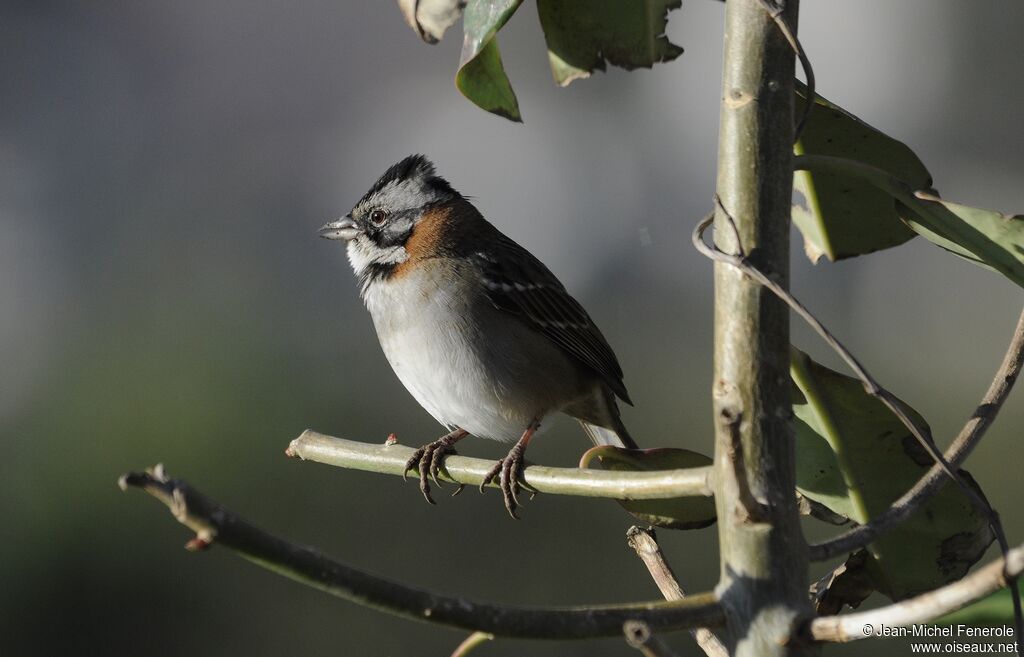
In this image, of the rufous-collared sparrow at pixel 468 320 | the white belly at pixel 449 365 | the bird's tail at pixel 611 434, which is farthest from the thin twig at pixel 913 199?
the bird's tail at pixel 611 434

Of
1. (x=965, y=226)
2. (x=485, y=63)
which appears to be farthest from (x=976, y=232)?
(x=485, y=63)

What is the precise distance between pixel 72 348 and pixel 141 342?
776mm

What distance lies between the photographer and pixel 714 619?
0.96 m

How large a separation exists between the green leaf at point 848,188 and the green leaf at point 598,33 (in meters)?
0.28

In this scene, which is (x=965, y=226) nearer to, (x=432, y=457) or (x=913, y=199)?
(x=913, y=199)

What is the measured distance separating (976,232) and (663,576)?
0.52m

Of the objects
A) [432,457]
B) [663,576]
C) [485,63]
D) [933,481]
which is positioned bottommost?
[432,457]

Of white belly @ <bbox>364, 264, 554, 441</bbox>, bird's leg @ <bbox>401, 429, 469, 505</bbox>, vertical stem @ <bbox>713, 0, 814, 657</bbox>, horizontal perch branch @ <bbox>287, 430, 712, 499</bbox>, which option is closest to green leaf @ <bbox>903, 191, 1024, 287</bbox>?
vertical stem @ <bbox>713, 0, 814, 657</bbox>

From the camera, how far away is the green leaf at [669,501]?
4.57ft

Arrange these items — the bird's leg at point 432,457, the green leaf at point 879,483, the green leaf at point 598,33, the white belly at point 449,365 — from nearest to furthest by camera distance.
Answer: the green leaf at point 879,483
the green leaf at point 598,33
the bird's leg at point 432,457
the white belly at point 449,365

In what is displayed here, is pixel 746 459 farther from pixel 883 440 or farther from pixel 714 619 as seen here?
pixel 883 440

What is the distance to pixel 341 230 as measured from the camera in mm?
3168

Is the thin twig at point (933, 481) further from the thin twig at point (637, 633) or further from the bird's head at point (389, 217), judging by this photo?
the bird's head at point (389, 217)

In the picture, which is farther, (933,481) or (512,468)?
(512,468)
